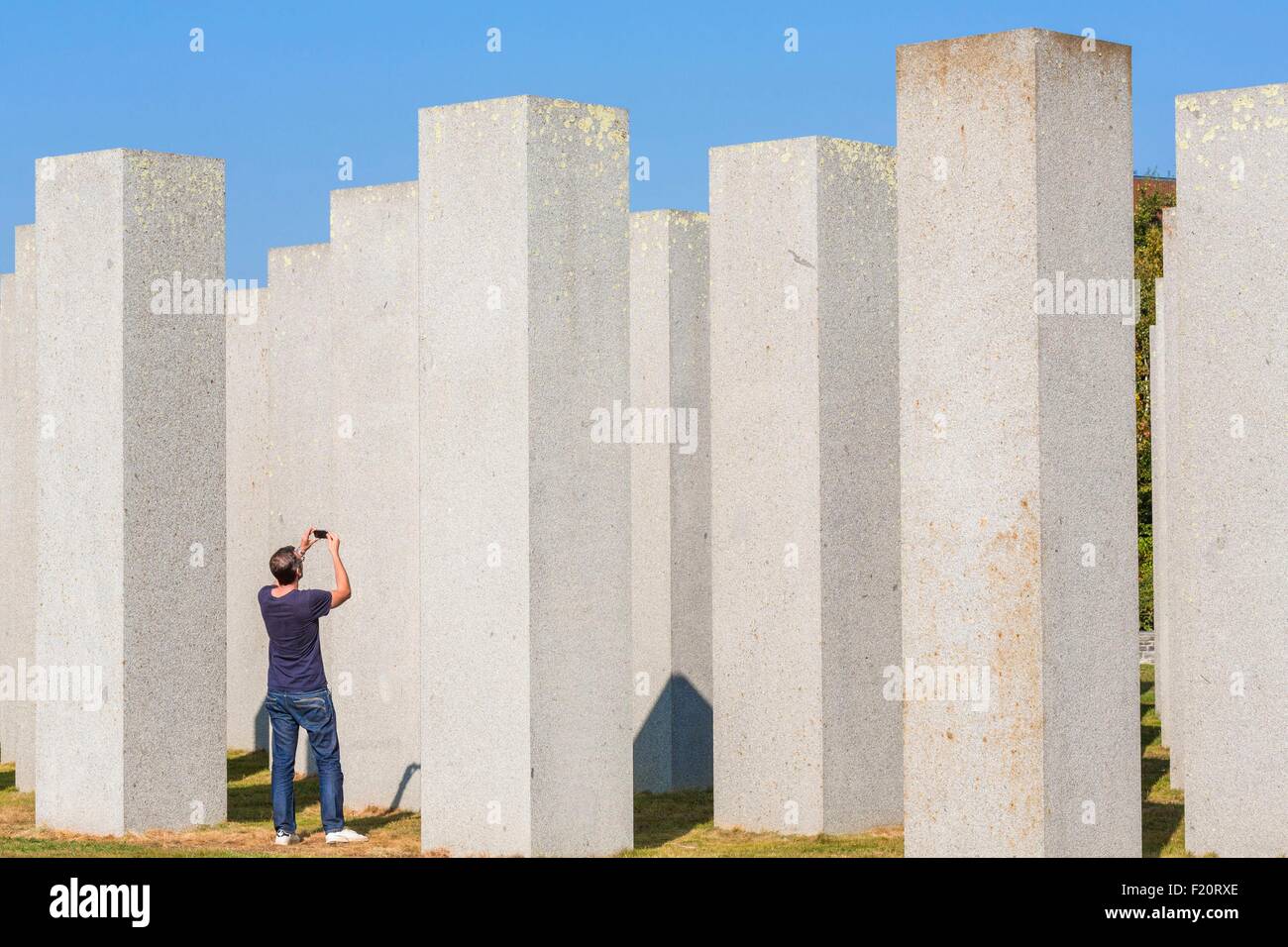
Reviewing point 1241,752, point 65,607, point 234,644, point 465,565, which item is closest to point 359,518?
point 65,607

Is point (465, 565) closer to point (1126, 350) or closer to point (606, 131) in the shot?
point (606, 131)

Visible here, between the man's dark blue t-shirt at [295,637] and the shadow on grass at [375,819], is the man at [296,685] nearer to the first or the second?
the man's dark blue t-shirt at [295,637]

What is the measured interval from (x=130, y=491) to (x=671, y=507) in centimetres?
408

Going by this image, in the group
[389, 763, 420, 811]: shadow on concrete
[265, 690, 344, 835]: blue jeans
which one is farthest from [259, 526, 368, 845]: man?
[389, 763, 420, 811]: shadow on concrete

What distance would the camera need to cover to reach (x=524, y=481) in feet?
34.4

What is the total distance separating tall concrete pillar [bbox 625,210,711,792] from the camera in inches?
577

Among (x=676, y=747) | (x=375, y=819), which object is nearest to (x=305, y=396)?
(x=375, y=819)

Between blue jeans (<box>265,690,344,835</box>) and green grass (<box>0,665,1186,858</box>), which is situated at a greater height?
blue jeans (<box>265,690,344,835</box>)

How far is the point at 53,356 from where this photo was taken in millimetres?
12906

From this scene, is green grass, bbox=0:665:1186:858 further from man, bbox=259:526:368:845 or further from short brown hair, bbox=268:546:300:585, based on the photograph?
short brown hair, bbox=268:546:300:585

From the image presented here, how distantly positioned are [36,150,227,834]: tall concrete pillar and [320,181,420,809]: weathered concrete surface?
45.4 inches

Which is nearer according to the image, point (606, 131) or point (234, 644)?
point (606, 131)

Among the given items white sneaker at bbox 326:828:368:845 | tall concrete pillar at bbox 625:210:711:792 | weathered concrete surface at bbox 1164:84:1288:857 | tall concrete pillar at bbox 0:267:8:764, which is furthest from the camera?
tall concrete pillar at bbox 0:267:8:764

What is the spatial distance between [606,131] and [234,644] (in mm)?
8918
